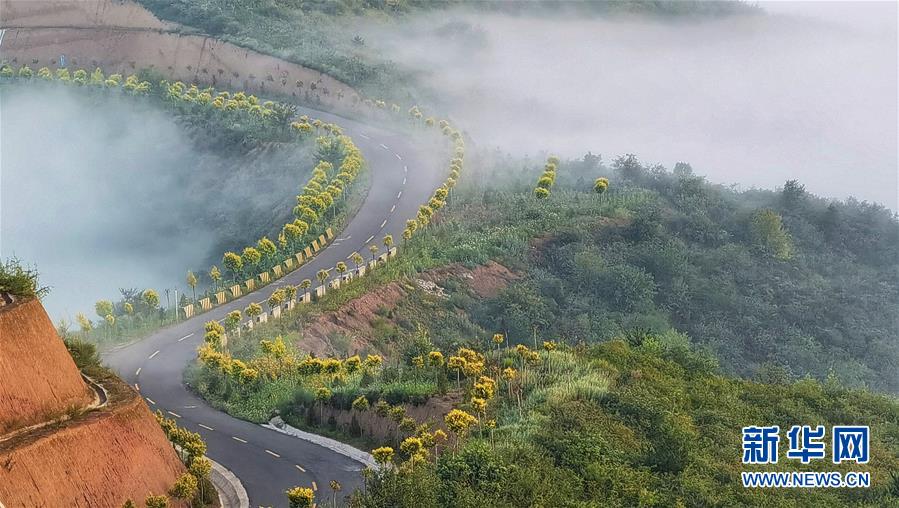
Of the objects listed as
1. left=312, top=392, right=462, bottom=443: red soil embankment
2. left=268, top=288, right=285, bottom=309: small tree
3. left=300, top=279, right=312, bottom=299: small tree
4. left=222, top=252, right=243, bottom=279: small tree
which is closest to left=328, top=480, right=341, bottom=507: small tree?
left=312, top=392, right=462, bottom=443: red soil embankment

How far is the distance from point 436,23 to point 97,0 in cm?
3798

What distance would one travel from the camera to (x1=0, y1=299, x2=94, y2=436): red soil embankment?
28.1 metres

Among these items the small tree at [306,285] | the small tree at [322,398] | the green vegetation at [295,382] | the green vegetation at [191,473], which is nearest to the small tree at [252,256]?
the small tree at [306,285]

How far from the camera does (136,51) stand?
122375 mm

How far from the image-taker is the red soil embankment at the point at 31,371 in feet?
92.2

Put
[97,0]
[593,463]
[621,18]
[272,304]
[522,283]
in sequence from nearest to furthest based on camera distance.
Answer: [593,463], [272,304], [522,283], [97,0], [621,18]

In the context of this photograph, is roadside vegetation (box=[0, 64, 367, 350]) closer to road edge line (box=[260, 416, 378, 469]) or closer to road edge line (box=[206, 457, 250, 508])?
road edge line (box=[260, 416, 378, 469])

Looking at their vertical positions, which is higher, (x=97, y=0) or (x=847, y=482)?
(x=97, y=0)

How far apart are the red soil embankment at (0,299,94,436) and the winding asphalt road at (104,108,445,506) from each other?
760 centimetres

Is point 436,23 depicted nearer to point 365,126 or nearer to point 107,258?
point 365,126

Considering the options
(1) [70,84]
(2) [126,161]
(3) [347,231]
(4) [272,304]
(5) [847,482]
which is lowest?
(5) [847,482]

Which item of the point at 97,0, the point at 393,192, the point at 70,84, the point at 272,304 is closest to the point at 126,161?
the point at 70,84

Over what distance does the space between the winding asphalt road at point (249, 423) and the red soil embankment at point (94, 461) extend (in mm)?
5073

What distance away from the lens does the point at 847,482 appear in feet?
126
